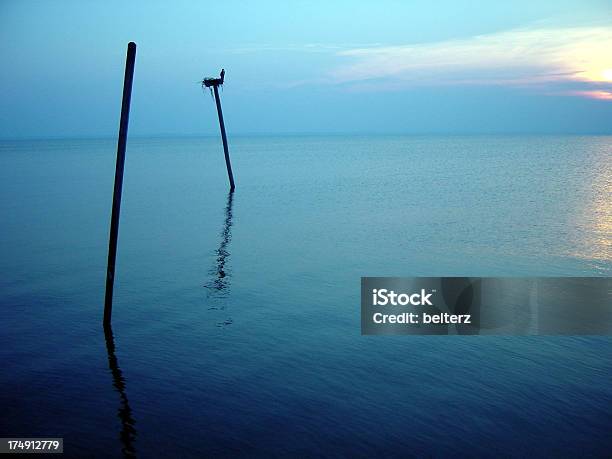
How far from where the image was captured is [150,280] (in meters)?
23.6

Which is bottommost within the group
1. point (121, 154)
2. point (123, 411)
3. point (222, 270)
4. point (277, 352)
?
point (123, 411)

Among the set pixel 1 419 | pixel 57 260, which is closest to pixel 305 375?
pixel 1 419

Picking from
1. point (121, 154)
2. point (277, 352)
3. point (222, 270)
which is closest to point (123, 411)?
point (277, 352)

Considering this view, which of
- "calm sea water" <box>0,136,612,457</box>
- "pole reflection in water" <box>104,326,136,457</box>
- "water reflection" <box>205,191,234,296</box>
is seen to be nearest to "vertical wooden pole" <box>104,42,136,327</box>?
"calm sea water" <box>0,136,612,457</box>

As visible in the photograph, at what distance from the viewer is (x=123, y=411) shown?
12320 millimetres

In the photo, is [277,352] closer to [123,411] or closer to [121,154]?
[123,411]

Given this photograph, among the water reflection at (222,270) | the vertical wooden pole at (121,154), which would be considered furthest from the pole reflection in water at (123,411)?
the water reflection at (222,270)

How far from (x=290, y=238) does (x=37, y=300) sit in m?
16.1

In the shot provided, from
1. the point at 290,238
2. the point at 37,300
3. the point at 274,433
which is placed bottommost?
the point at 274,433

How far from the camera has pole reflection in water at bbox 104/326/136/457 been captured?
36.0 ft

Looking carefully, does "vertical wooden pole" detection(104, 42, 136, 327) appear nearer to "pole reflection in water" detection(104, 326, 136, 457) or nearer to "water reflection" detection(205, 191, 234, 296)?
"pole reflection in water" detection(104, 326, 136, 457)

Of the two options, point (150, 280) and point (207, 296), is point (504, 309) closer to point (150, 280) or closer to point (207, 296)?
point (207, 296)

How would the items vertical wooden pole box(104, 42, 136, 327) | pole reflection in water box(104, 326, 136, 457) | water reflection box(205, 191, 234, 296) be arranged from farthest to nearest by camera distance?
water reflection box(205, 191, 234, 296) → vertical wooden pole box(104, 42, 136, 327) → pole reflection in water box(104, 326, 136, 457)

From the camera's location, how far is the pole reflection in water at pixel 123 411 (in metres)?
11.0
